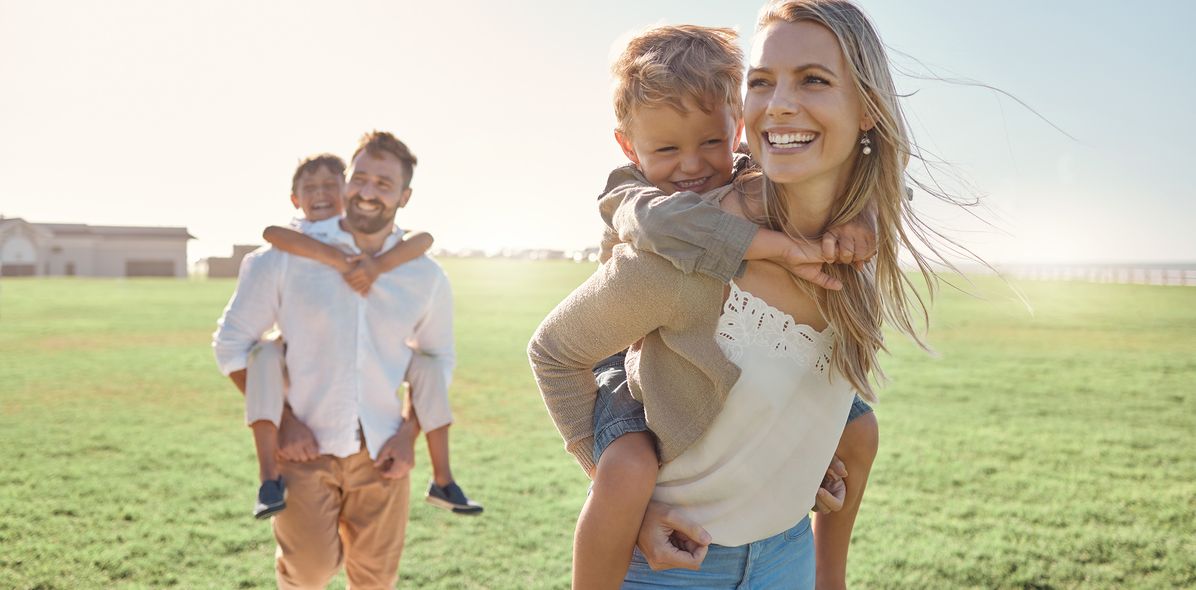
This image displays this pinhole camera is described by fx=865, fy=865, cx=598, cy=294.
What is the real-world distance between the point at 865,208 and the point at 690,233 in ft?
1.40

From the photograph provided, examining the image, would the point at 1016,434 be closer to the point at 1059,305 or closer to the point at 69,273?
the point at 1059,305

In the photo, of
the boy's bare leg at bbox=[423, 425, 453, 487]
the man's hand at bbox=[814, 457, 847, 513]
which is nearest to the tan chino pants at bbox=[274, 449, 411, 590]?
the boy's bare leg at bbox=[423, 425, 453, 487]

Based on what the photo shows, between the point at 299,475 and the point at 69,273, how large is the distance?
60452 mm

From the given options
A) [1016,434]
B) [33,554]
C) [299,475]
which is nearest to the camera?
[299,475]

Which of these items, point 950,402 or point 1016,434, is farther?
point 950,402

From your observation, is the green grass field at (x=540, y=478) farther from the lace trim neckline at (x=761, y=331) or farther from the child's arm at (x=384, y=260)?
the child's arm at (x=384, y=260)

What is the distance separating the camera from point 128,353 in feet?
56.5

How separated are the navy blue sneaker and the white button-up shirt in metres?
0.50

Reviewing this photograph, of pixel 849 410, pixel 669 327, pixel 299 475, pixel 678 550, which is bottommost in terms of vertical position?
pixel 299 475

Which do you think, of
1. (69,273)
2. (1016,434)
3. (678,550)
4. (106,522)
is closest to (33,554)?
(106,522)

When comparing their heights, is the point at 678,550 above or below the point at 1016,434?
above

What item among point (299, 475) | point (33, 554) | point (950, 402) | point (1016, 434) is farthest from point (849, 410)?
point (950, 402)

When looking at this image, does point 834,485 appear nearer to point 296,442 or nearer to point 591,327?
point 591,327

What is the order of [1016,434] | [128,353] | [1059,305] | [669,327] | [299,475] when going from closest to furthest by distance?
[669,327], [299,475], [1016,434], [128,353], [1059,305]
